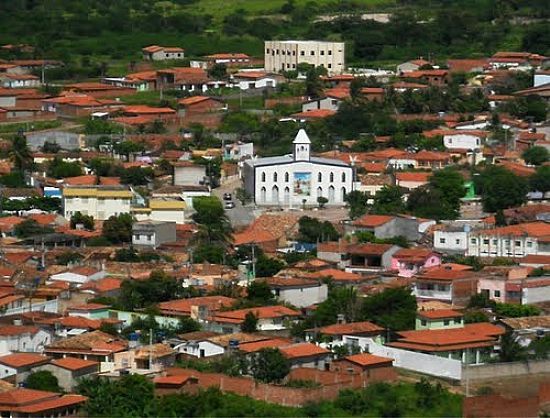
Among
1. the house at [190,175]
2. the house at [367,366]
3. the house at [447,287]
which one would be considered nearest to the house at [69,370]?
the house at [367,366]

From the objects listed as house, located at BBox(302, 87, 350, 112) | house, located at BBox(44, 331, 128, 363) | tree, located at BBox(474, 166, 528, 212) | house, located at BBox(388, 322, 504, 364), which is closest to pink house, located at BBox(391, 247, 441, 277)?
house, located at BBox(388, 322, 504, 364)

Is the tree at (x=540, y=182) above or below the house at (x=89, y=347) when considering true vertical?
above

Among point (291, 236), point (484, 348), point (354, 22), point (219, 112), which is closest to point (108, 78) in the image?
point (219, 112)

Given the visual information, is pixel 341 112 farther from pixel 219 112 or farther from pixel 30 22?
pixel 30 22

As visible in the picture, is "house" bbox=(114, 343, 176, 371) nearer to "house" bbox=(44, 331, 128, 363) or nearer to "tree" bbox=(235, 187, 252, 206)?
"house" bbox=(44, 331, 128, 363)

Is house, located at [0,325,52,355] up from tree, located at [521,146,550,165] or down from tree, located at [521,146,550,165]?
down

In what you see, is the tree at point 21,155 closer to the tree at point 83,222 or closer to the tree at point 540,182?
the tree at point 83,222
